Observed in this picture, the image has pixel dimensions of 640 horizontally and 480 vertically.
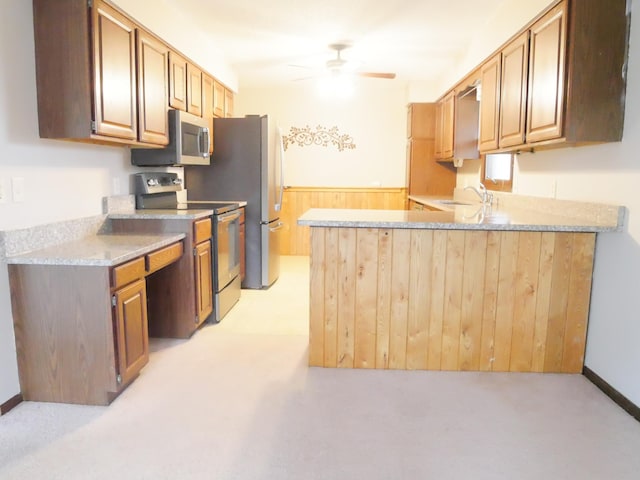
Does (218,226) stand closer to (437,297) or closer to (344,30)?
(437,297)

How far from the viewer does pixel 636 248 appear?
2229mm

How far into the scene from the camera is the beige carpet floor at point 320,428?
177cm

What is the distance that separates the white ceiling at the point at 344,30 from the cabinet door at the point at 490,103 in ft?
1.33

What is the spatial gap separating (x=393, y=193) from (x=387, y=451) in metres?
4.69

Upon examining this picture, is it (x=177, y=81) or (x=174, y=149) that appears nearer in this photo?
(x=174, y=149)

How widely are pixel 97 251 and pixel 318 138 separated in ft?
14.7

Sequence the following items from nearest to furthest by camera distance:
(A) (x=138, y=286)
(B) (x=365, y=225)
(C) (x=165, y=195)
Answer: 1. (A) (x=138, y=286)
2. (B) (x=365, y=225)
3. (C) (x=165, y=195)

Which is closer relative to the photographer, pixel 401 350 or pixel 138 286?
pixel 138 286

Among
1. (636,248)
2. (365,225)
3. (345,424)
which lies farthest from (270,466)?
(636,248)

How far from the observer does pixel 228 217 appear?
12.3 feet

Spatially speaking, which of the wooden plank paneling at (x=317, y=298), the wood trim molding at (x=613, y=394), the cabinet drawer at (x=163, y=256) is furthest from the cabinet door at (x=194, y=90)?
the wood trim molding at (x=613, y=394)

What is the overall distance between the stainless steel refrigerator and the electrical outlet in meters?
2.18

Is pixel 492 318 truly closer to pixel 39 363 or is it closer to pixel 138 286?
pixel 138 286

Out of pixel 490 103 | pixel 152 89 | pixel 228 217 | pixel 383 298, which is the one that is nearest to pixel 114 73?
pixel 152 89
